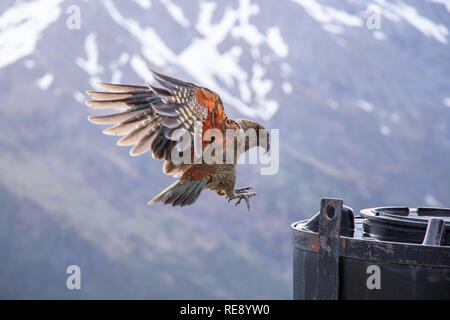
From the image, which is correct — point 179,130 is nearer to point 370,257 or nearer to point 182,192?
point 182,192

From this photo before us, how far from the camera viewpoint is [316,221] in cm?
219

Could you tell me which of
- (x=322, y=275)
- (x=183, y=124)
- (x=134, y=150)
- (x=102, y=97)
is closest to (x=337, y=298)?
(x=322, y=275)

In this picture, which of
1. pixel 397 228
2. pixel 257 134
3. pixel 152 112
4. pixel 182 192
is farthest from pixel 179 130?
pixel 397 228

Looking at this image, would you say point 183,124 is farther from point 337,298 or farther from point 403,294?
point 403,294

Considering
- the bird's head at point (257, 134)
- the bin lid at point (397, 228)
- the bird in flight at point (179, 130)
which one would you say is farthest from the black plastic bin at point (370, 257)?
the bird's head at point (257, 134)

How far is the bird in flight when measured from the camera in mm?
2584

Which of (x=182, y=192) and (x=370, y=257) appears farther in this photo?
(x=182, y=192)

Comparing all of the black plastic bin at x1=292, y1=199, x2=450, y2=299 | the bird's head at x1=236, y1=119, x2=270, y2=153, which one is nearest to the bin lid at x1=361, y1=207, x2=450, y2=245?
the black plastic bin at x1=292, y1=199, x2=450, y2=299

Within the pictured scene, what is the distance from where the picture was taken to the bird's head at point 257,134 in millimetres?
3302

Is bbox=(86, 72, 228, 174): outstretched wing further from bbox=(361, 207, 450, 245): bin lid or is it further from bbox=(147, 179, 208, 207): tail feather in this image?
bbox=(361, 207, 450, 245): bin lid

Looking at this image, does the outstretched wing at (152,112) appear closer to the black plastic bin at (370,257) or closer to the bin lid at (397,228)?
the black plastic bin at (370,257)

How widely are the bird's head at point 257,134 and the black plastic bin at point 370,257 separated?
3.85 feet

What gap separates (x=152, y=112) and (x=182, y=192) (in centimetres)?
56

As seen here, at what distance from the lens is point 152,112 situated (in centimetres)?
276
